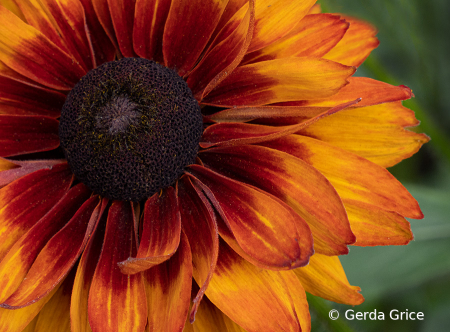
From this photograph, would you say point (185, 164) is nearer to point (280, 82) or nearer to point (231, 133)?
point (231, 133)

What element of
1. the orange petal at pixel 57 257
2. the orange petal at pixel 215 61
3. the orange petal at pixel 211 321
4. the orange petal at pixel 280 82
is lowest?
the orange petal at pixel 211 321

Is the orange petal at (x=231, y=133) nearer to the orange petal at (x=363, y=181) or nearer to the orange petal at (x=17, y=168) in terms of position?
the orange petal at (x=363, y=181)

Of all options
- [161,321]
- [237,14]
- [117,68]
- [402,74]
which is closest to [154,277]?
[161,321]

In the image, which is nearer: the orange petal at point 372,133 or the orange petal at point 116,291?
the orange petal at point 116,291

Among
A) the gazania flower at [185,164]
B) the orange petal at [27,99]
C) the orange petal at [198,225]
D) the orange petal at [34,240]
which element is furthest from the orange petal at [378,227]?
the orange petal at [27,99]

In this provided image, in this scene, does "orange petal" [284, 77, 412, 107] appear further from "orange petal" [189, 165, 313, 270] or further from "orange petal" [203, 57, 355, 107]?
"orange petal" [189, 165, 313, 270]

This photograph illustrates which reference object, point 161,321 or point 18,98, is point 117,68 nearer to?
point 18,98

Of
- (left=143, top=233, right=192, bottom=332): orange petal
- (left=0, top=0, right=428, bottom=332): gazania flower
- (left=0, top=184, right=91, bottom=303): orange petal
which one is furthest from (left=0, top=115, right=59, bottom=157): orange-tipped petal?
(left=143, top=233, right=192, bottom=332): orange petal
